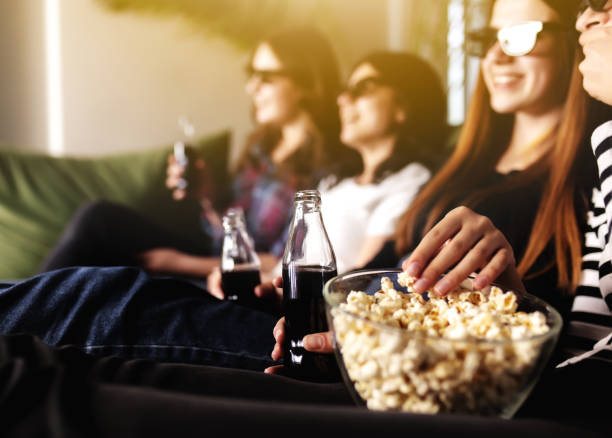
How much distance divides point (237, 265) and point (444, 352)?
664mm

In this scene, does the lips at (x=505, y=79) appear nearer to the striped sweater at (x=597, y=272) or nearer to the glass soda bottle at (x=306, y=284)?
the striped sweater at (x=597, y=272)

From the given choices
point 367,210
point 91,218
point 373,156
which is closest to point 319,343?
point 367,210

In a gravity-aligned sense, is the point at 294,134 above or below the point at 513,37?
below

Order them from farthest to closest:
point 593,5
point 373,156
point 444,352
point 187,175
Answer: point 187,175, point 373,156, point 593,5, point 444,352

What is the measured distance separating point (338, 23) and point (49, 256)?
1.24 metres

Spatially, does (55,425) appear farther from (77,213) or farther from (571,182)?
(77,213)

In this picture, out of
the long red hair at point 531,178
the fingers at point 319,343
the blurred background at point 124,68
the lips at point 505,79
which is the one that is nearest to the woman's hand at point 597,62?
the long red hair at point 531,178

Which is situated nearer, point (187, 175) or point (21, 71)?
point (187, 175)

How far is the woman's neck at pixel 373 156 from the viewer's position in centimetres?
130

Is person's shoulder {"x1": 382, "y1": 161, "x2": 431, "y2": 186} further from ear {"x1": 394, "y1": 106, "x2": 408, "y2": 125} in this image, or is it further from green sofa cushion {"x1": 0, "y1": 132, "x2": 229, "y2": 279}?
green sofa cushion {"x1": 0, "y1": 132, "x2": 229, "y2": 279}

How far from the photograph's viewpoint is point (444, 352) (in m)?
0.39

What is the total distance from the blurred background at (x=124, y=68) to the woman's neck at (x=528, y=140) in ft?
3.37

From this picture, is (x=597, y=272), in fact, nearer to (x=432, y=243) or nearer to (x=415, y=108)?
(x=432, y=243)

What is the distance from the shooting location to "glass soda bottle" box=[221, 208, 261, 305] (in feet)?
3.22
